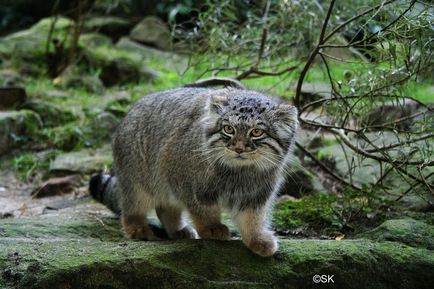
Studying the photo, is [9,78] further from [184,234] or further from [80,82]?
[184,234]

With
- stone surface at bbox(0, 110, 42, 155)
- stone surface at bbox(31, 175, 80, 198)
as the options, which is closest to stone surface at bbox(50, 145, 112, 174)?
stone surface at bbox(31, 175, 80, 198)

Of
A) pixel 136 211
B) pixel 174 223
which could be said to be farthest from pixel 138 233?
pixel 174 223

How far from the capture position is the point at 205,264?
3.53 metres

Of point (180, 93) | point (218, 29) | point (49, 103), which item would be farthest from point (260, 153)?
point (49, 103)

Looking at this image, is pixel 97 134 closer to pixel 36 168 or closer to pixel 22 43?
pixel 36 168

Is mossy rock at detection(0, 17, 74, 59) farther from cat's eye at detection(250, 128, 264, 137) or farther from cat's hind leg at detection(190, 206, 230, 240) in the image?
cat's eye at detection(250, 128, 264, 137)

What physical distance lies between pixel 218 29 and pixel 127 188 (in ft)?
7.04

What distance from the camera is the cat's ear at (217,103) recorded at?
147 inches

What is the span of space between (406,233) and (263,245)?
3.60ft

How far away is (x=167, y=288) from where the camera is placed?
3.35 metres

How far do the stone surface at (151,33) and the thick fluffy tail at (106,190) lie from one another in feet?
25.7

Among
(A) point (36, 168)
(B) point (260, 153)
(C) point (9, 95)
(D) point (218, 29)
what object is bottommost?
(A) point (36, 168)

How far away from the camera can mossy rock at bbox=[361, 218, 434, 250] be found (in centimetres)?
402

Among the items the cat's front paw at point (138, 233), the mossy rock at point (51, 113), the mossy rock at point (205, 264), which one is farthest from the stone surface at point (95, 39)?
the mossy rock at point (205, 264)
